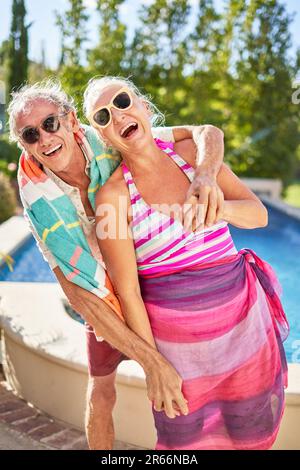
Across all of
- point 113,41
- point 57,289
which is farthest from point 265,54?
point 57,289

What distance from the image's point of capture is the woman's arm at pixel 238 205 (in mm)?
1725

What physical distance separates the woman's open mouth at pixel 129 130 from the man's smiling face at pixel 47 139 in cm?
21

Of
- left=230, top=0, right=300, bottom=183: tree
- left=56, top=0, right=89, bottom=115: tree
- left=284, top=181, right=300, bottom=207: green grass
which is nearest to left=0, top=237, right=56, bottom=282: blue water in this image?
left=56, top=0, right=89, bottom=115: tree

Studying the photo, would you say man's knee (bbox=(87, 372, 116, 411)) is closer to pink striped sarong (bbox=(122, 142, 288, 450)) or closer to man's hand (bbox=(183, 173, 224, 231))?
→ pink striped sarong (bbox=(122, 142, 288, 450))

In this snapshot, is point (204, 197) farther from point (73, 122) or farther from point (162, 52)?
point (162, 52)

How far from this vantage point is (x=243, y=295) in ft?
5.98

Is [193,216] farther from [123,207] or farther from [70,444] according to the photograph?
[70,444]

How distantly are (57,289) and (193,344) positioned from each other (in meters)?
2.47

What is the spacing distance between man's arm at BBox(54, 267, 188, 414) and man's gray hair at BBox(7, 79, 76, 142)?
1.76 feet

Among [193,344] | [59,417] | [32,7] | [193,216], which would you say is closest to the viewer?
[193,216]

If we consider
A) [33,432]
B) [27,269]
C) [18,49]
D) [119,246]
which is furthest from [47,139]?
[18,49]

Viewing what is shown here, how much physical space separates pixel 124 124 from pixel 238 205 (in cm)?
41

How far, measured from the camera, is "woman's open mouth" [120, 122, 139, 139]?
1.73m

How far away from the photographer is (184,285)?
5.73 feet
